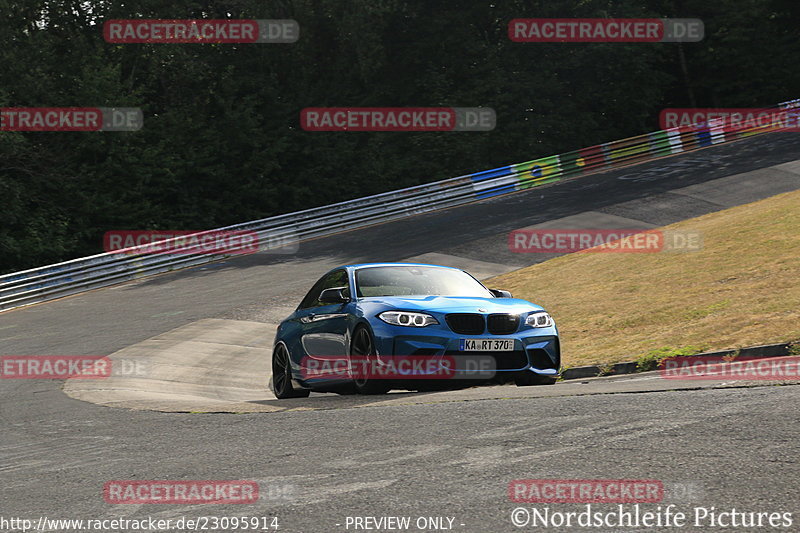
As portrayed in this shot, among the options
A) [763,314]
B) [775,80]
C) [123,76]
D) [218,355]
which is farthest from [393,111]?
[763,314]

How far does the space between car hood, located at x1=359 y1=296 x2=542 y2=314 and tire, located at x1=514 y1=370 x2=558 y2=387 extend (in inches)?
25.6

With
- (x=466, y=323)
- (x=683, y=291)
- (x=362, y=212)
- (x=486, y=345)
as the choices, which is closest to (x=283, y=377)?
(x=466, y=323)

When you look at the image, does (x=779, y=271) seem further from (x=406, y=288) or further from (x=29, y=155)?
(x=29, y=155)

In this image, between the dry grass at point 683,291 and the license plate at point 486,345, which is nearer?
the license plate at point 486,345

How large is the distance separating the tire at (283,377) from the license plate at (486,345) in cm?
254

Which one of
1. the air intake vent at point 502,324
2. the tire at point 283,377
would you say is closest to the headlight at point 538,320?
the air intake vent at point 502,324

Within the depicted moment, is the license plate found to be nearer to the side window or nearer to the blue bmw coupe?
the blue bmw coupe

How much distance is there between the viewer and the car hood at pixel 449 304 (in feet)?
31.6

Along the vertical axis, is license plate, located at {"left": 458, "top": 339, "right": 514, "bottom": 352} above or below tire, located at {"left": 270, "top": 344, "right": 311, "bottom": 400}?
above

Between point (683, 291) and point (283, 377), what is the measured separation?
8240mm

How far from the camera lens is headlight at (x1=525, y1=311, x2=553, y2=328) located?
9844 mm

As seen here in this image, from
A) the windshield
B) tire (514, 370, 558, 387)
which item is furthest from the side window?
tire (514, 370, 558, 387)

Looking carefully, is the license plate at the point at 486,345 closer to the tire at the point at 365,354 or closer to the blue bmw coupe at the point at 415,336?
the blue bmw coupe at the point at 415,336

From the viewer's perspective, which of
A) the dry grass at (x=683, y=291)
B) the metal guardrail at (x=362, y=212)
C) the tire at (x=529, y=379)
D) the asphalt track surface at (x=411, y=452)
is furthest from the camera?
the metal guardrail at (x=362, y=212)
